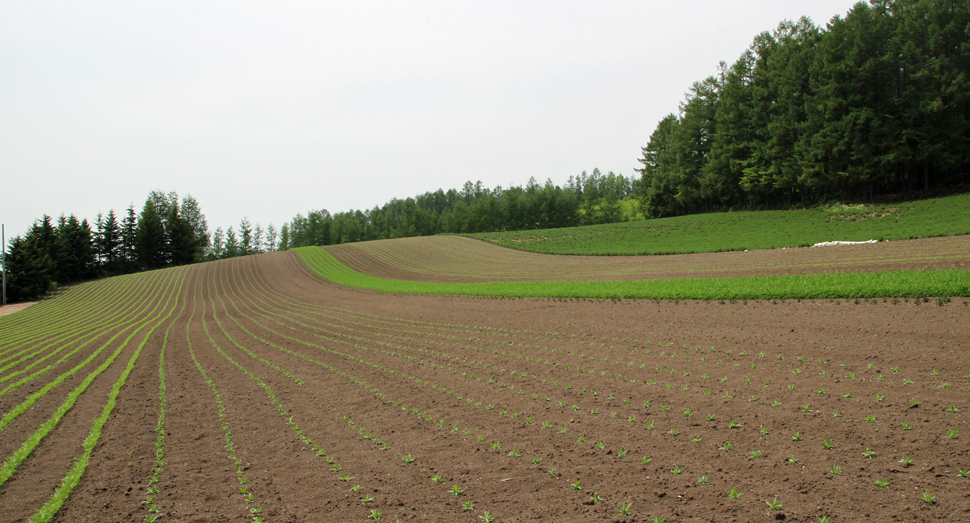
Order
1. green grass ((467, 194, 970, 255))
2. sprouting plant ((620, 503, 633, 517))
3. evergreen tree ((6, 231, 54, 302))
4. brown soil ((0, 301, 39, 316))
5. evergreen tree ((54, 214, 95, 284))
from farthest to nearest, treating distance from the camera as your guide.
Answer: evergreen tree ((54, 214, 95, 284)) → evergreen tree ((6, 231, 54, 302)) → brown soil ((0, 301, 39, 316)) → green grass ((467, 194, 970, 255)) → sprouting plant ((620, 503, 633, 517))

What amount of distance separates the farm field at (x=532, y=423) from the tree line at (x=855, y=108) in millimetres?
39304

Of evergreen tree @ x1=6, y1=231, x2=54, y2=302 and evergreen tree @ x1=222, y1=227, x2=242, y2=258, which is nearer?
evergreen tree @ x1=6, y1=231, x2=54, y2=302

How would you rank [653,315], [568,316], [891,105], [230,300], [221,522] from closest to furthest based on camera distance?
[221,522]
[653,315]
[568,316]
[230,300]
[891,105]

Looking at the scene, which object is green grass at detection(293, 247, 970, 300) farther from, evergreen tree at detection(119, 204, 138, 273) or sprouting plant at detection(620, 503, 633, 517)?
evergreen tree at detection(119, 204, 138, 273)

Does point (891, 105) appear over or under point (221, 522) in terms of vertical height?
over

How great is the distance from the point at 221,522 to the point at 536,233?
6068cm

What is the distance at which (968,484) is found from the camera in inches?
215

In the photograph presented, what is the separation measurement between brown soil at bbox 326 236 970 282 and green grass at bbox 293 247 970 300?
3.18m

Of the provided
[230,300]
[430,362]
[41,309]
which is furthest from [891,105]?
[41,309]

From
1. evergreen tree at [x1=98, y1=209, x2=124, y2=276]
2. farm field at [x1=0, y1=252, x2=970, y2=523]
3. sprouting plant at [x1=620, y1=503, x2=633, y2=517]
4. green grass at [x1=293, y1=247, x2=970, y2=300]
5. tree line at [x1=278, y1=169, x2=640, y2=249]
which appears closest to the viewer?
Result: sprouting plant at [x1=620, y1=503, x2=633, y2=517]

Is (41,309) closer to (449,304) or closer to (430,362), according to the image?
(449,304)

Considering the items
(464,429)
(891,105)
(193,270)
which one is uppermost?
(891,105)

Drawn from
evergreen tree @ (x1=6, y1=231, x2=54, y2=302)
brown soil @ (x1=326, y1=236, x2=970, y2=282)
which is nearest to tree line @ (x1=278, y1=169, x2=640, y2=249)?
brown soil @ (x1=326, y1=236, x2=970, y2=282)

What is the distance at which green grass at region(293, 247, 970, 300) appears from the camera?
49.8 ft
